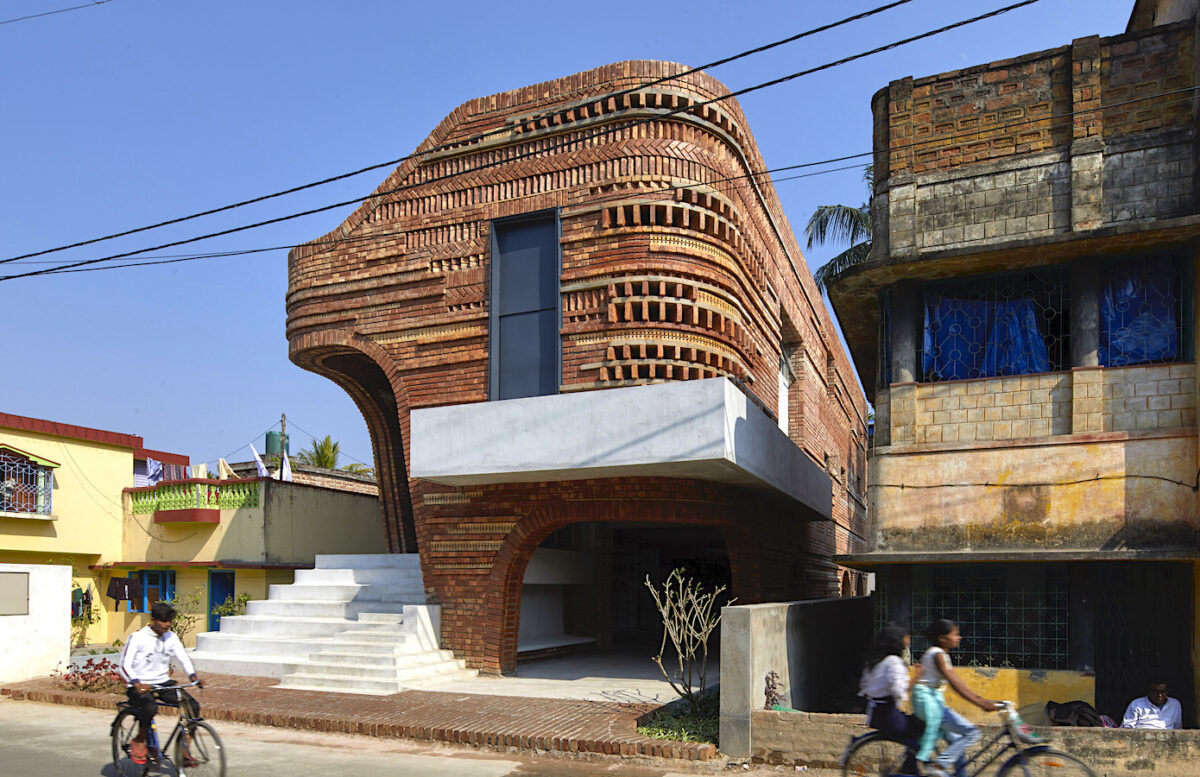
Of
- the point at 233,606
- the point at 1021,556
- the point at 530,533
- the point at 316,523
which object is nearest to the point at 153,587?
the point at 233,606

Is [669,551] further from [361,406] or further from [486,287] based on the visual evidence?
[486,287]

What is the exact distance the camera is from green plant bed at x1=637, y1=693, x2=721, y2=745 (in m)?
9.54

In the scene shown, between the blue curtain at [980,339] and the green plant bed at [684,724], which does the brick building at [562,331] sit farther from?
the green plant bed at [684,724]

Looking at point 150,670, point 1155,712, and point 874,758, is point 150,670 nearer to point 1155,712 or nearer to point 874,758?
point 874,758

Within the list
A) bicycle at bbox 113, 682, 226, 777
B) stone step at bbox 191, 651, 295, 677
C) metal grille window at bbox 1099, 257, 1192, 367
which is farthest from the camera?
stone step at bbox 191, 651, 295, 677

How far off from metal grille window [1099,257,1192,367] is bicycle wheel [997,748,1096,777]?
5248 mm

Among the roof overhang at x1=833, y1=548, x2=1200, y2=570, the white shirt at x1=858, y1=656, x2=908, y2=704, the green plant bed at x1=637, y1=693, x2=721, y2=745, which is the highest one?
the roof overhang at x1=833, y1=548, x2=1200, y2=570

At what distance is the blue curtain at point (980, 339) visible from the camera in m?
10.5

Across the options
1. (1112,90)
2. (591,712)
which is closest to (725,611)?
(591,712)

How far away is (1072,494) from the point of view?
32.3 feet

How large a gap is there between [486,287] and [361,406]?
188 inches

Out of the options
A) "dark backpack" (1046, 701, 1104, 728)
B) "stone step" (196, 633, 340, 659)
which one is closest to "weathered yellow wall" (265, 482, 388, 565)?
"stone step" (196, 633, 340, 659)

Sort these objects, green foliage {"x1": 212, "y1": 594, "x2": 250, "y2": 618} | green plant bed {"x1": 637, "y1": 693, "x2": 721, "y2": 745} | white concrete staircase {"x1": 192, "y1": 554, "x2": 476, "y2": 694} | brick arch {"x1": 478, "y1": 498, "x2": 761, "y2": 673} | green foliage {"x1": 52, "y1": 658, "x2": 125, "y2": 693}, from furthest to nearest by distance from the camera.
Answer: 1. green foliage {"x1": 212, "y1": 594, "x2": 250, "y2": 618}
2. brick arch {"x1": 478, "y1": 498, "x2": 761, "y2": 673}
3. white concrete staircase {"x1": 192, "y1": 554, "x2": 476, "y2": 694}
4. green foliage {"x1": 52, "y1": 658, "x2": 125, "y2": 693}
5. green plant bed {"x1": 637, "y1": 693, "x2": 721, "y2": 745}

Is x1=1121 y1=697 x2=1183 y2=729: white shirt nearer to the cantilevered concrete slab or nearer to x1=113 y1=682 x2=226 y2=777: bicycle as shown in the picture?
the cantilevered concrete slab
